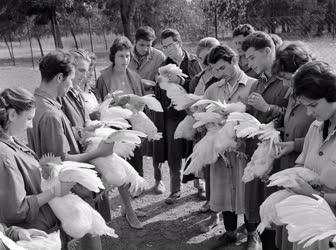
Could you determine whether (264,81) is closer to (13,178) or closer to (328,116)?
(328,116)

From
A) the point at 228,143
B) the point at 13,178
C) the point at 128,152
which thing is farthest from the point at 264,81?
the point at 13,178

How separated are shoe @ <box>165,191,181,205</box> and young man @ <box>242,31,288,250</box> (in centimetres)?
195

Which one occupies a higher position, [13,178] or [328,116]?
[328,116]

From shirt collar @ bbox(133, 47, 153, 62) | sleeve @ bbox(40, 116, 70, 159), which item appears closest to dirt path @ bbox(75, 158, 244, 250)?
shirt collar @ bbox(133, 47, 153, 62)

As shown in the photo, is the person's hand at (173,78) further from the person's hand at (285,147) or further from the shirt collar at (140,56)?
the person's hand at (285,147)

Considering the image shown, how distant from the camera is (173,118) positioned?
5.89 metres

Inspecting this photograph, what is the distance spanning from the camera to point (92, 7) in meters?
31.2

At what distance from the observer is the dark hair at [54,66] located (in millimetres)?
3312

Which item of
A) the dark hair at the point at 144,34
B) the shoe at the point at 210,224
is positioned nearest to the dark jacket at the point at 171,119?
the dark hair at the point at 144,34

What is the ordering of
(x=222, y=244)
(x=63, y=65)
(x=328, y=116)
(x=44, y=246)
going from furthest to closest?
(x=222, y=244), (x=63, y=65), (x=328, y=116), (x=44, y=246)

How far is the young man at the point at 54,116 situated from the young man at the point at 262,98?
1494mm

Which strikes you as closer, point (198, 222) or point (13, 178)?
point (13, 178)

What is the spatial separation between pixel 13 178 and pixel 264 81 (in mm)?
2471

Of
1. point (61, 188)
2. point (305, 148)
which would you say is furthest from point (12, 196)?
point (305, 148)
